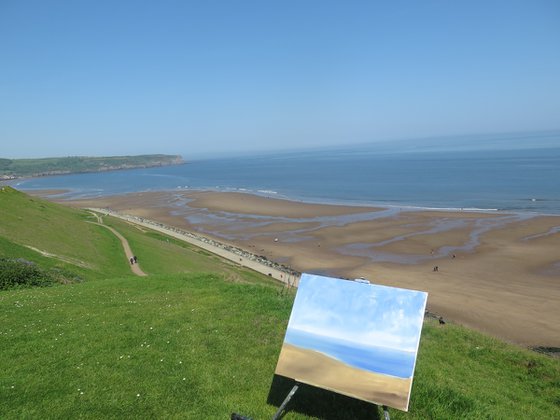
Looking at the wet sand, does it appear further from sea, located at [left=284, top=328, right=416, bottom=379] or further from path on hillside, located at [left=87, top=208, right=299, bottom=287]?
path on hillside, located at [left=87, top=208, right=299, bottom=287]

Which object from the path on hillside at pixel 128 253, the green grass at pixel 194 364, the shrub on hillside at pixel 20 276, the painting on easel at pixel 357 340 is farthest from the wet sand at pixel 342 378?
the path on hillside at pixel 128 253

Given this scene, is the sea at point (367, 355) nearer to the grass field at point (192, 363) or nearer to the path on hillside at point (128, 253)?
the grass field at point (192, 363)

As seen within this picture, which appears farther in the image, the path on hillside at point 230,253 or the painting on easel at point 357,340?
the path on hillside at point 230,253

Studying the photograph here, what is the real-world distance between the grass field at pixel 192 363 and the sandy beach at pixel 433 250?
20.1 m

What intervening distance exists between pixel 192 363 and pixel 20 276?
18.4m

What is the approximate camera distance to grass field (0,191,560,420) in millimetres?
9547

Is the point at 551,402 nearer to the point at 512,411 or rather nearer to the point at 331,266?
the point at 512,411

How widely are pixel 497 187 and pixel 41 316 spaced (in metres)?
116

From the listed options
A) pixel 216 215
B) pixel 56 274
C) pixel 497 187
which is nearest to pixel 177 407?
pixel 56 274

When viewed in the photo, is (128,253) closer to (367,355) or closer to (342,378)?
(342,378)

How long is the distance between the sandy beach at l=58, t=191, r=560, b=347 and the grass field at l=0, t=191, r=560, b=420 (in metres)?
20.1

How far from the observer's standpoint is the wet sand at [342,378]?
25.3ft

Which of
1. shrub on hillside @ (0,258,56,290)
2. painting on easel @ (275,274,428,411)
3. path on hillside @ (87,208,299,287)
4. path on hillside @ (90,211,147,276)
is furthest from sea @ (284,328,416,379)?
path on hillside @ (90,211,147,276)

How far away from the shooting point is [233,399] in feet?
32.1
